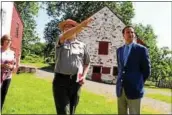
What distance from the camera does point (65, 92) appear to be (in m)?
4.14

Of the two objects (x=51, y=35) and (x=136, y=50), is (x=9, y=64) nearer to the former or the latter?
(x=136, y=50)

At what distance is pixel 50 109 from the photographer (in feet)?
28.7

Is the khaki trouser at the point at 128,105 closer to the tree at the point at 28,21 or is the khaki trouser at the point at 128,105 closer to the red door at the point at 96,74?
the tree at the point at 28,21

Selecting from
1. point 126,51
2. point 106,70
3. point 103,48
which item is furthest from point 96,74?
point 126,51

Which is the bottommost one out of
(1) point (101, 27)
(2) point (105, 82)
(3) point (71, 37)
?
(2) point (105, 82)

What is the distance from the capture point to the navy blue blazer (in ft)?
15.2

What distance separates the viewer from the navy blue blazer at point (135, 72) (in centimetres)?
464

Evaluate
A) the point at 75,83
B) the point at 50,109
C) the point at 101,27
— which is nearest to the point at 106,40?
the point at 101,27

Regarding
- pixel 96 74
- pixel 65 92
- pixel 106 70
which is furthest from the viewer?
pixel 106 70

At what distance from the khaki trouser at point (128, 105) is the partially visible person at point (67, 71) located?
73 cm

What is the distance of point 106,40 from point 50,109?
21.0 metres

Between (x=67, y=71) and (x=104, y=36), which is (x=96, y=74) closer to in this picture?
(x=104, y=36)

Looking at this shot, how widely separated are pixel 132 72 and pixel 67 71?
0.87 m

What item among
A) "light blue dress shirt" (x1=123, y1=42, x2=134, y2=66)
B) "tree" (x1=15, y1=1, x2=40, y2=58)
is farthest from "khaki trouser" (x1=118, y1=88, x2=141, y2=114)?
"tree" (x1=15, y1=1, x2=40, y2=58)
